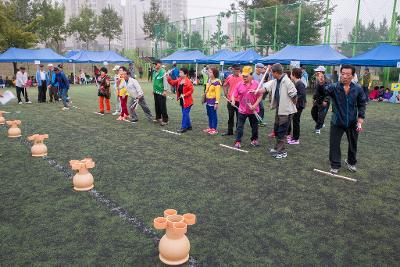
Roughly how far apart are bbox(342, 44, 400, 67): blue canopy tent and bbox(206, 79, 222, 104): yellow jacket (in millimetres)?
12044

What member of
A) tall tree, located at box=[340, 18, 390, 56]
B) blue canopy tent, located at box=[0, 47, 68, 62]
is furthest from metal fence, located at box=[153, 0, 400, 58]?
blue canopy tent, located at box=[0, 47, 68, 62]

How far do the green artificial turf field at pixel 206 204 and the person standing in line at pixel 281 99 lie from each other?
1.62 ft

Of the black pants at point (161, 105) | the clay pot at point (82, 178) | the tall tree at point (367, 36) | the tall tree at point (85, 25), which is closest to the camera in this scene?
the clay pot at point (82, 178)

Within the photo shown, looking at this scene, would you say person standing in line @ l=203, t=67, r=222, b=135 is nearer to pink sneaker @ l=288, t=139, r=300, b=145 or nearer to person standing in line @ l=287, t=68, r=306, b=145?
person standing in line @ l=287, t=68, r=306, b=145

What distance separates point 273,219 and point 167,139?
5.19 metres

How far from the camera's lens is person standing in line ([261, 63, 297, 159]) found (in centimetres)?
697

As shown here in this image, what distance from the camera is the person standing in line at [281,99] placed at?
6.97 metres

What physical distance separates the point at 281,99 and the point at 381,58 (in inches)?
531

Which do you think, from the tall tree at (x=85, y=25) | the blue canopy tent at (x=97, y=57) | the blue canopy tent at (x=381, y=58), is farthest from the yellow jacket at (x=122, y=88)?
the tall tree at (x=85, y=25)

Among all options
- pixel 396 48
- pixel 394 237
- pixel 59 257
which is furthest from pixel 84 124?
pixel 396 48

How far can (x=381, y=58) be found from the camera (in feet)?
57.8

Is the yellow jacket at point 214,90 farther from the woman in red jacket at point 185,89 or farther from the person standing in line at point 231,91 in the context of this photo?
the woman in red jacket at point 185,89

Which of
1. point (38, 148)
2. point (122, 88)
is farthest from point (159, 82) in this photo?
point (38, 148)

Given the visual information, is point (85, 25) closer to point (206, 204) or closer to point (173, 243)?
point (206, 204)
